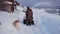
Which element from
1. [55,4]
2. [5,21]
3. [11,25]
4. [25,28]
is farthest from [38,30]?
[55,4]

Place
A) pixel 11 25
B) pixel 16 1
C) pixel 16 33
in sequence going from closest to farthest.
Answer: pixel 16 33, pixel 11 25, pixel 16 1

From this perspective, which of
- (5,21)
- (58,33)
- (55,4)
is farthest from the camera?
(55,4)

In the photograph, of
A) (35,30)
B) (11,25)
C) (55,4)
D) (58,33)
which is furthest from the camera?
(55,4)

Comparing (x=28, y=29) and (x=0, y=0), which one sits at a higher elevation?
(x=0, y=0)

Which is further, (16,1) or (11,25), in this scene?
(16,1)

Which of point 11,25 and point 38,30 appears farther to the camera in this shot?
point 11,25

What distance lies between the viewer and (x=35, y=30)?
3.29 metres

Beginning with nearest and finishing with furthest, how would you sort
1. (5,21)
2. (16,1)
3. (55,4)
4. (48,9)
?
(5,21) → (55,4) → (48,9) → (16,1)

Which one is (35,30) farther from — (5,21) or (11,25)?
(5,21)

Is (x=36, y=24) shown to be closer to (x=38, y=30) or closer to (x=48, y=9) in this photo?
(x=38, y=30)

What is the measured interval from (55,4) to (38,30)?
234 cm

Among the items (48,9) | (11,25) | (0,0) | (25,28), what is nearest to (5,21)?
(11,25)

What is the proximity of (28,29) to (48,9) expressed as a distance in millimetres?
3222

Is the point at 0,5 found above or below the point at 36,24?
above
